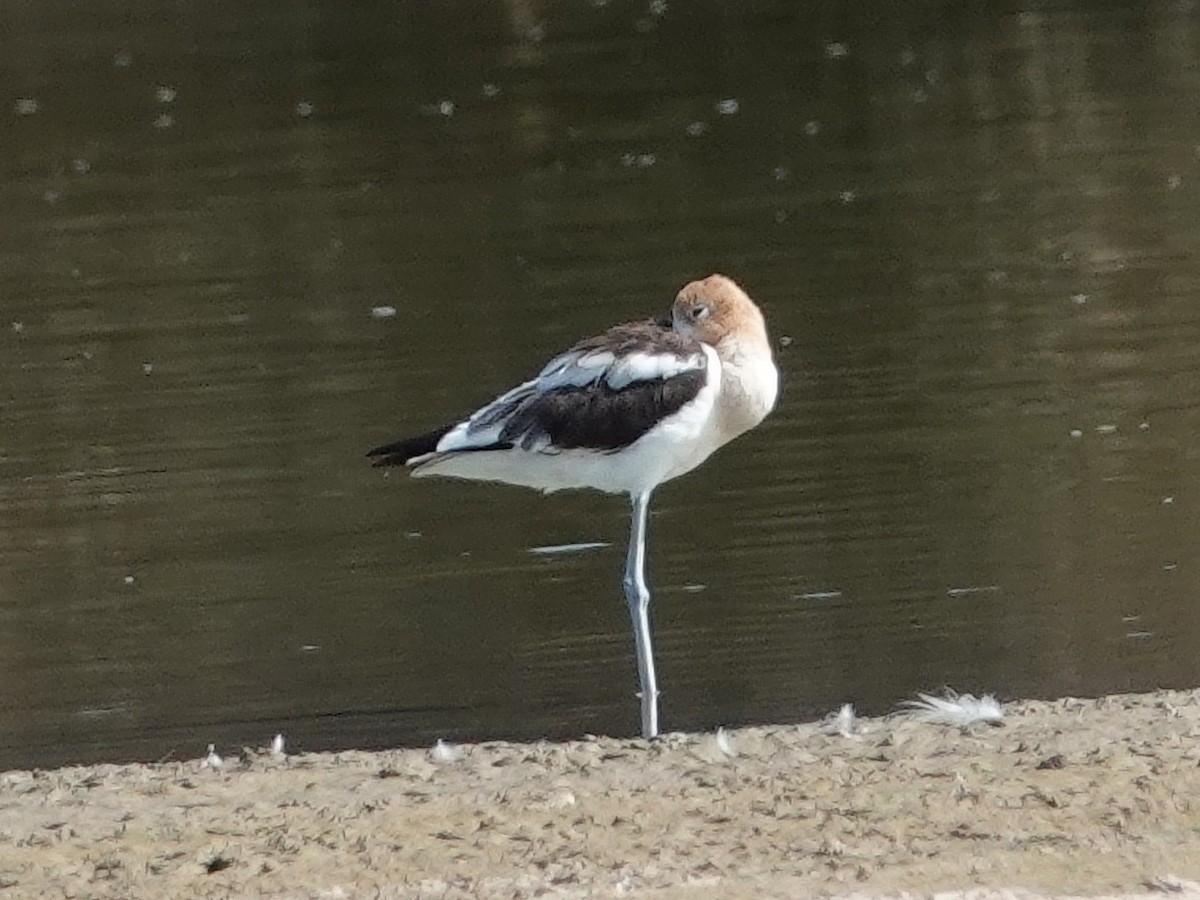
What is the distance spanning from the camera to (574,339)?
15555 millimetres

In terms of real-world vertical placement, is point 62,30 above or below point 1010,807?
above

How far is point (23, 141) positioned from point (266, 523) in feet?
46.5

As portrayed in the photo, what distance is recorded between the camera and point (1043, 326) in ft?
49.3

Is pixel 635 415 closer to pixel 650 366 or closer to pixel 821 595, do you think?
pixel 650 366

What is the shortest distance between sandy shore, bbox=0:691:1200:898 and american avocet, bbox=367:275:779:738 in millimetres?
1180

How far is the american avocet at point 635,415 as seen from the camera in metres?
8.73

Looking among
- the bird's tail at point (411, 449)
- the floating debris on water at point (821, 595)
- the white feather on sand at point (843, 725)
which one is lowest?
the floating debris on water at point (821, 595)

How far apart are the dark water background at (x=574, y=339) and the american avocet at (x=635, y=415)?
0.93 m

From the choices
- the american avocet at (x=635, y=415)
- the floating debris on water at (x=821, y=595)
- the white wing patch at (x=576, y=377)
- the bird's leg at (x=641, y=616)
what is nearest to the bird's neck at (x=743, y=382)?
the american avocet at (x=635, y=415)

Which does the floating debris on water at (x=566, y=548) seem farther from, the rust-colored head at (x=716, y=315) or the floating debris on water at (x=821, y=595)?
the rust-colored head at (x=716, y=315)

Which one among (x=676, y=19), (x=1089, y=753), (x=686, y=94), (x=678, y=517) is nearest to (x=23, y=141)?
(x=686, y=94)

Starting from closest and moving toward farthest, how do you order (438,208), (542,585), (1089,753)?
(1089,753)
(542,585)
(438,208)

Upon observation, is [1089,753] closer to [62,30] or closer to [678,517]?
[678,517]

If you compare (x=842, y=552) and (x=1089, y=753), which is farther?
(x=842, y=552)
